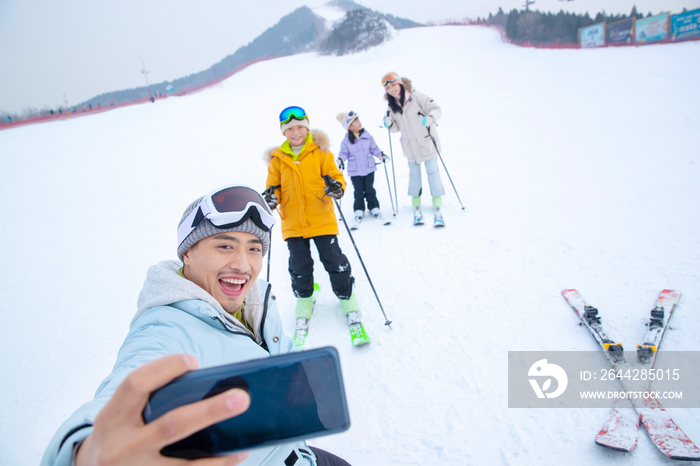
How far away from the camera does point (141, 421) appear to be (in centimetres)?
47

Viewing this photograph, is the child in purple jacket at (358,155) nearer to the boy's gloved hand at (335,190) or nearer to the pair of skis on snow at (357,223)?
the pair of skis on snow at (357,223)

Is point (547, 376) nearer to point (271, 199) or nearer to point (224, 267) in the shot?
point (224, 267)

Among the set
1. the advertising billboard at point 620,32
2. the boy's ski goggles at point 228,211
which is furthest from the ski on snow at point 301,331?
the advertising billboard at point 620,32

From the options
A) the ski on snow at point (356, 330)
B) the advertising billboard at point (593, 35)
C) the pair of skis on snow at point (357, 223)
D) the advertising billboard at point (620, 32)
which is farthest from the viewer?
the advertising billboard at point (593, 35)

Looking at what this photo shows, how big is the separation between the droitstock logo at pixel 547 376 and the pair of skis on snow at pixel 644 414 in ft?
1.07

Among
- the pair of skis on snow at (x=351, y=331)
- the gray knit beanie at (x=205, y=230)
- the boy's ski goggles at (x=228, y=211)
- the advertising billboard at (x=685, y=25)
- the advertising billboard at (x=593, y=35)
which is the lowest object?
the pair of skis on snow at (x=351, y=331)

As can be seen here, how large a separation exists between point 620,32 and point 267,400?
3503 cm

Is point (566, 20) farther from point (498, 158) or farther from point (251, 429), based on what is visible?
point (251, 429)

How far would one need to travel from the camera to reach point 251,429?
1.98 feet

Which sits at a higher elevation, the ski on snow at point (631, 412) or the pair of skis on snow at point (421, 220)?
the pair of skis on snow at point (421, 220)

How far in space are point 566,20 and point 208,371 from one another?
5448 cm

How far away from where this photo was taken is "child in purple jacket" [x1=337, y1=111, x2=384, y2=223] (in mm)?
6117

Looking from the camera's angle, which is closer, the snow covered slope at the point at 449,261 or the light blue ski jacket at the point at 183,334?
the light blue ski jacket at the point at 183,334

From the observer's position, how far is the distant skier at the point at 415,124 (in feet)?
17.9
